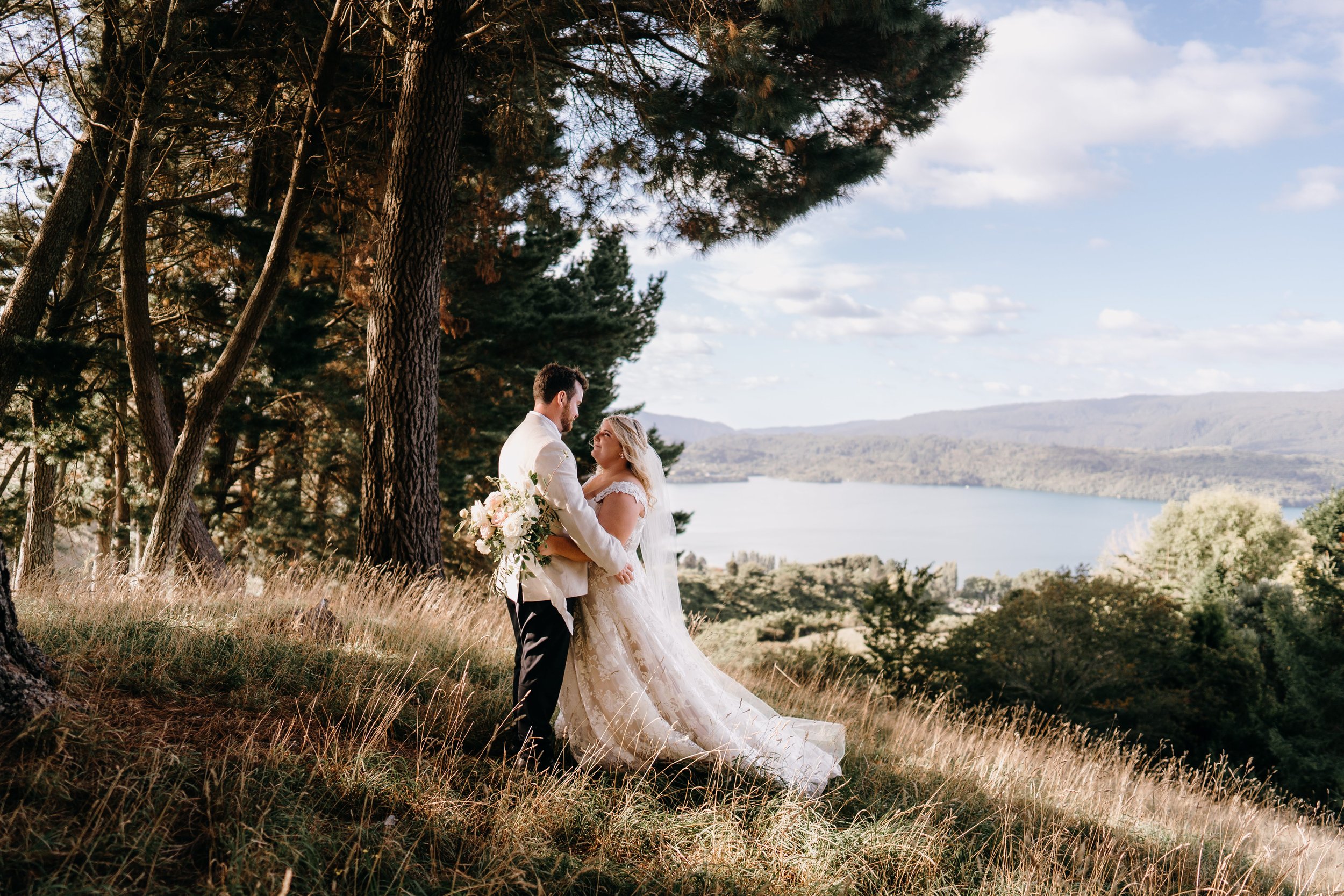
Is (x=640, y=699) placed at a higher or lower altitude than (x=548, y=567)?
lower

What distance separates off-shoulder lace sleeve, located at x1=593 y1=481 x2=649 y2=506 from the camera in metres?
3.88

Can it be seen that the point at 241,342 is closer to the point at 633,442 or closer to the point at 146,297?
the point at 146,297

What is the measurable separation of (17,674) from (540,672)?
80.1 inches

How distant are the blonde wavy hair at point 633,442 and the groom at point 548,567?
261mm

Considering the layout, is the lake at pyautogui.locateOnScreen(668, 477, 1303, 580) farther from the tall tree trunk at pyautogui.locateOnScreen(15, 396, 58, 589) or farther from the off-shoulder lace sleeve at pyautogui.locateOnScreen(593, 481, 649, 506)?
the off-shoulder lace sleeve at pyautogui.locateOnScreen(593, 481, 649, 506)

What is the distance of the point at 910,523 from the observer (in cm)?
10050

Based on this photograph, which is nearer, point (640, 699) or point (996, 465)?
point (640, 699)

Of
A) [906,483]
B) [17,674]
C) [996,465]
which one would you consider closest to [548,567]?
[17,674]

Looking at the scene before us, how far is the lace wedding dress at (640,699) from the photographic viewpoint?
3.85 meters

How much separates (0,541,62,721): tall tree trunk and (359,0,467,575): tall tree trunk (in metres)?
3.79

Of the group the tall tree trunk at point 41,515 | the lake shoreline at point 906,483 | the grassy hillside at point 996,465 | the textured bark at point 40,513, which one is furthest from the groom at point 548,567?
the lake shoreline at point 906,483

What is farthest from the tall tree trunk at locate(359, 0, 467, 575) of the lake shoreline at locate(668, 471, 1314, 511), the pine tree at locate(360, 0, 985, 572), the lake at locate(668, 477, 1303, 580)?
the lake shoreline at locate(668, 471, 1314, 511)

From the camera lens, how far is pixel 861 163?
793 cm

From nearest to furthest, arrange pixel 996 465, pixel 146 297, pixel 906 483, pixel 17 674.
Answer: pixel 17 674 → pixel 146 297 → pixel 906 483 → pixel 996 465
